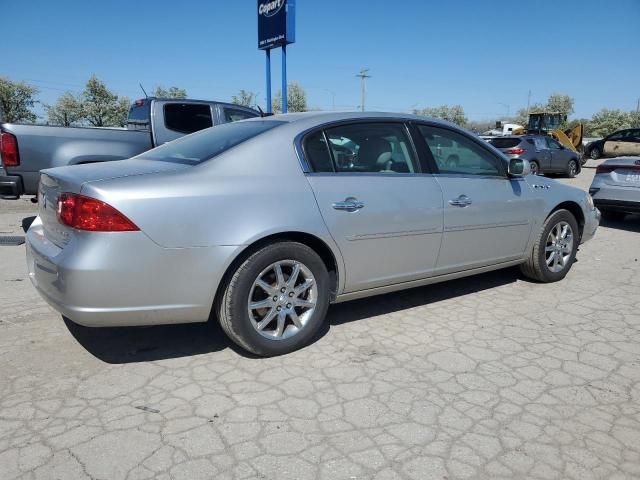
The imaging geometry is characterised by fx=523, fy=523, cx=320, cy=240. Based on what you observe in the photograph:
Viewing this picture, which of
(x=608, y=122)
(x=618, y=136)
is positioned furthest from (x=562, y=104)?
(x=618, y=136)

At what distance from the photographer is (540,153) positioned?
55.1 feet

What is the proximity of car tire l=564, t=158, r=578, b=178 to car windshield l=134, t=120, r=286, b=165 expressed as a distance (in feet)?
55.0

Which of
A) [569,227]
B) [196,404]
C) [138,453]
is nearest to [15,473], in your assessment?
[138,453]

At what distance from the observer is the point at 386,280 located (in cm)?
377

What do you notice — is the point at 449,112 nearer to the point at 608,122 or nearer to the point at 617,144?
the point at 608,122

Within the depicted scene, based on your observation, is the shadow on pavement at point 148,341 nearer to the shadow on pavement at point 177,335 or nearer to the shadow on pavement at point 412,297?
the shadow on pavement at point 177,335

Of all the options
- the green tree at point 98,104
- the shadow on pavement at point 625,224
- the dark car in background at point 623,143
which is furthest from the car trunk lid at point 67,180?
the green tree at point 98,104

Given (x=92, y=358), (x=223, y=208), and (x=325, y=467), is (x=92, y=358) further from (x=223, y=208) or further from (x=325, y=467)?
(x=325, y=467)

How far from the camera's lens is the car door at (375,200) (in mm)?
3439

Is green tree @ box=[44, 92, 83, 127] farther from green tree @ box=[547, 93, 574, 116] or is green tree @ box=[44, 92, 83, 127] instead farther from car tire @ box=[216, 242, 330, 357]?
green tree @ box=[547, 93, 574, 116]

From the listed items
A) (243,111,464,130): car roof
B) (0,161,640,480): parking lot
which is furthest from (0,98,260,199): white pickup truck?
(243,111,464,130): car roof

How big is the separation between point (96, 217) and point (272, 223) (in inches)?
38.0

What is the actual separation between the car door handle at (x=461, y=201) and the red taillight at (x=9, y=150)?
5.16m

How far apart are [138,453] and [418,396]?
146 cm
